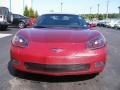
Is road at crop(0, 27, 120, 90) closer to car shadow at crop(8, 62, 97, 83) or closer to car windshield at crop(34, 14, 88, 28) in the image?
car shadow at crop(8, 62, 97, 83)

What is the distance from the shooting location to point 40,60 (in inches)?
213

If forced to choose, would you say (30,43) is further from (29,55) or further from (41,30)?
(41,30)

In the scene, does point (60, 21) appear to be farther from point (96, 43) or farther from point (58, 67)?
point (58, 67)

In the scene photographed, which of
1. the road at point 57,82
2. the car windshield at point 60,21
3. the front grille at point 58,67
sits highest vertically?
the car windshield at point 60,21

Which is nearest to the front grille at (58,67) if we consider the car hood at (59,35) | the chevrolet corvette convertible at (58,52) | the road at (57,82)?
the chevrolet corvette convertible at (58,52)

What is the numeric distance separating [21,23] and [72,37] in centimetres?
2548

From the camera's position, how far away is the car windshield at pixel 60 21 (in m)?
7.00

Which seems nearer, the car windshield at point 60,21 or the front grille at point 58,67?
the front grille at point 58,67

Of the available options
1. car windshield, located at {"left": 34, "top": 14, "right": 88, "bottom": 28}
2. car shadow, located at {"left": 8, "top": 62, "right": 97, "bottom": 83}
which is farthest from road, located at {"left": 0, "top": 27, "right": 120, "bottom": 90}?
car windshield, located at {"left": 34, "top": 14, "right": 88, "bottom": 28}

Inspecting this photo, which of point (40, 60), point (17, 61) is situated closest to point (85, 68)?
point (40, 60)

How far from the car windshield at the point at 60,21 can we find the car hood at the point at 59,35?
26.8 inches

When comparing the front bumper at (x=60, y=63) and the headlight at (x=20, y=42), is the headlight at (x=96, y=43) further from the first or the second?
the headlight at (x=20, y=42)

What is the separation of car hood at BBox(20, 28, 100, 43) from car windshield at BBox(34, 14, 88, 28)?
68 cm

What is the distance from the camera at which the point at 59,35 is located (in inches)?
232
